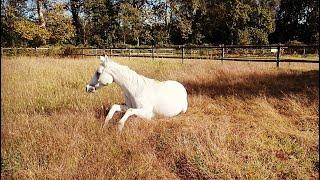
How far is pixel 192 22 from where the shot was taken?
4728 centimetres

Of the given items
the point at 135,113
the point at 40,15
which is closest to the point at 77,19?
the point at 40,15

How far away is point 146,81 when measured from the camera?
6.01 meters

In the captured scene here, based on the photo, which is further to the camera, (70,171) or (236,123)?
(236,123)

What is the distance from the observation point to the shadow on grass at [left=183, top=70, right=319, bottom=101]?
8375 mm

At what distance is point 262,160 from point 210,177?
85 cm

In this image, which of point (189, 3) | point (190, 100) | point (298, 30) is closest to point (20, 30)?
point (190, 100)

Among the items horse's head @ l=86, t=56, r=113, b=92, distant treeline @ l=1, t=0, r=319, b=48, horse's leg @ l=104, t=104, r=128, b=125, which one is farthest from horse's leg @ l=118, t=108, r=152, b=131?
distant treeline @ l=1, t=0, r=319, b=48

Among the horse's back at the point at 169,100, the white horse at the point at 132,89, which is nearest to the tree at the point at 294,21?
the horse's back at the point at 169,100

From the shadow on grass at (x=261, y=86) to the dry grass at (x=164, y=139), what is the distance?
A: 0.59 feet

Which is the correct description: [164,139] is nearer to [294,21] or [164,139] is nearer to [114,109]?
[114,109]

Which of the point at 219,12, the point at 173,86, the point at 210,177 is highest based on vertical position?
the point at 219,12

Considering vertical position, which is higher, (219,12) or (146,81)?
(219,12)

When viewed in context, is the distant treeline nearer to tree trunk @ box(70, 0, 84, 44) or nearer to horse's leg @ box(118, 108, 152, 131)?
tree trunk @ box(70, 0, 84, 44)

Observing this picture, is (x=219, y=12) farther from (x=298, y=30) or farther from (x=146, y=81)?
(x=146, y=81)
